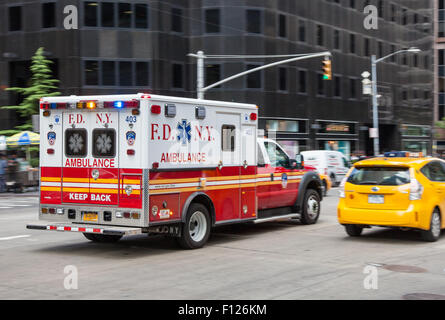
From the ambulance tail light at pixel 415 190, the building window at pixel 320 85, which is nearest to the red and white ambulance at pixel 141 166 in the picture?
the ambulance tail light at pixel 415 190

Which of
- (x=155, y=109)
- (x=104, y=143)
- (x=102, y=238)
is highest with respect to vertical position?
(x=155, y=109)

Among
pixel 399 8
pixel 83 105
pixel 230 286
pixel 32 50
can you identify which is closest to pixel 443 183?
pixel 230 286

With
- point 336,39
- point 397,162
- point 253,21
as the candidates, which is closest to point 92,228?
point 397,162

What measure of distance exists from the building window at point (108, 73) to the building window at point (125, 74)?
0.39 m

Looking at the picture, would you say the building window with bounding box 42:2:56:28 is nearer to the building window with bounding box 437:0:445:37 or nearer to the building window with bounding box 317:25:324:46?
the building window with bounding box 317:25:324:46

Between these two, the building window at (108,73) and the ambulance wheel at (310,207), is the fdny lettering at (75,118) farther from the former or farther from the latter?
the building window at (108,73)

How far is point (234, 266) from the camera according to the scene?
29.8ft

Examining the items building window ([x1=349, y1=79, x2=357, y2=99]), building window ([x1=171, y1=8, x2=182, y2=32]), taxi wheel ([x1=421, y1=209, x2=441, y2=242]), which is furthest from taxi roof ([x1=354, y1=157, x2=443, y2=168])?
building window ([x1=349, y1=79, x2=357, y2=99])

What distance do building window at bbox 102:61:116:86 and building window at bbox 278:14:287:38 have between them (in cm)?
1149

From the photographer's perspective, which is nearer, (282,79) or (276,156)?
(276,156)

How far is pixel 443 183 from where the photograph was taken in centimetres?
1185

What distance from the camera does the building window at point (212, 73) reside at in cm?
3659

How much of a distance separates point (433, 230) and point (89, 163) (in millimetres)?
6494

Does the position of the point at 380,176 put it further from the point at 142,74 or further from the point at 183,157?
the point at 142,74
